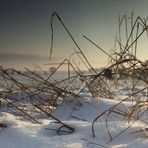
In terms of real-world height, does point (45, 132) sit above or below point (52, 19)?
below

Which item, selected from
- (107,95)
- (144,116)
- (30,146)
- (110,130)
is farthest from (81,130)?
(107,95)

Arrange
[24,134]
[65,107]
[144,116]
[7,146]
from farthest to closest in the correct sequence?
[65,107], [144,116], [24,134], [7,146]

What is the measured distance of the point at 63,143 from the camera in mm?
1073

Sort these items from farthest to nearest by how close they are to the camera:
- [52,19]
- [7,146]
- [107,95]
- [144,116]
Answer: [107,95] < [144,116] < [52,19] < [7,146]

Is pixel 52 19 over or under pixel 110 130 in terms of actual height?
over

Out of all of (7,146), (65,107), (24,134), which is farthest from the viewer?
(65,107)

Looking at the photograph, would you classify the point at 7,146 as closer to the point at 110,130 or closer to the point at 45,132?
the point at 45,132

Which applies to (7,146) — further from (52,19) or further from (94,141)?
(52,19)

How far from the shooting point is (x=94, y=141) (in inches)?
44.1

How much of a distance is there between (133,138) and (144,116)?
466mm

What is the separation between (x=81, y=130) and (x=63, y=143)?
161 mm

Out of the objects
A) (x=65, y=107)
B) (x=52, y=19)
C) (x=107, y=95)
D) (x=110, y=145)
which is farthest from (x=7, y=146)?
(x=107, y=95)

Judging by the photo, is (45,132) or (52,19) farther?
(52,19)

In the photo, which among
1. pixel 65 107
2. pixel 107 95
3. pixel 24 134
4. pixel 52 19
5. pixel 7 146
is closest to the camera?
pixel 7 146
